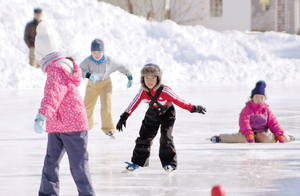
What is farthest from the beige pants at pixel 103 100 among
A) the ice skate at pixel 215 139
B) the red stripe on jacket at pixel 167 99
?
the red stripe on jacket at pixel 167 99

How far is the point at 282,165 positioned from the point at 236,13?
81.5ft

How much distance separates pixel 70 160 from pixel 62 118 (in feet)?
0.93

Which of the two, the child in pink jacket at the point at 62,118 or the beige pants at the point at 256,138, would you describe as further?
the beige pants at the point at 256,138

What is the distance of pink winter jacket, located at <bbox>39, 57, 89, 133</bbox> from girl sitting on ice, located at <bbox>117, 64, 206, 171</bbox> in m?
0.96

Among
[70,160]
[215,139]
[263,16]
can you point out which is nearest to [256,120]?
[215,139]

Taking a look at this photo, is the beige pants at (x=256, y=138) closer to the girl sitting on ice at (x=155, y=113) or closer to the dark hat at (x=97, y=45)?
the girl sitting on ice at (x=155, y=113)

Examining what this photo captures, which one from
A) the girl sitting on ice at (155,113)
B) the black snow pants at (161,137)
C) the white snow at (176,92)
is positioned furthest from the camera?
the black snow pants at (161,137)

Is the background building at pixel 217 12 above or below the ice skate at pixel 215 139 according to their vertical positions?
above

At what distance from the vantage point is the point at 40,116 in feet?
8.80

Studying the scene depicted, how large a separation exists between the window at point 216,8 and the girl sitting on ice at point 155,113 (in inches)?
974

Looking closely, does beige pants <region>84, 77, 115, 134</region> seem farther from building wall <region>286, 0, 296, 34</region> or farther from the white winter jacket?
building wall <region>286, 0, 296, 34</region>

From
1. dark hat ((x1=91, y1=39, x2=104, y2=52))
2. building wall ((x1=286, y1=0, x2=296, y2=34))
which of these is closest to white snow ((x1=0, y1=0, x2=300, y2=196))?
dark hat ((x1=91, y1=39, x2=104, y2=52))

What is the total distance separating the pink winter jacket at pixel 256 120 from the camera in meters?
5.54

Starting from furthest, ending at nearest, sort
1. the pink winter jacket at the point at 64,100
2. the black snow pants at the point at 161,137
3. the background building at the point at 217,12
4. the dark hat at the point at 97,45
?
the background building at the point at 217,12
the dark hat at the point at 97,45
the black snow pants at the point at 161,137
the pink winter jacket at the point at 64,100
